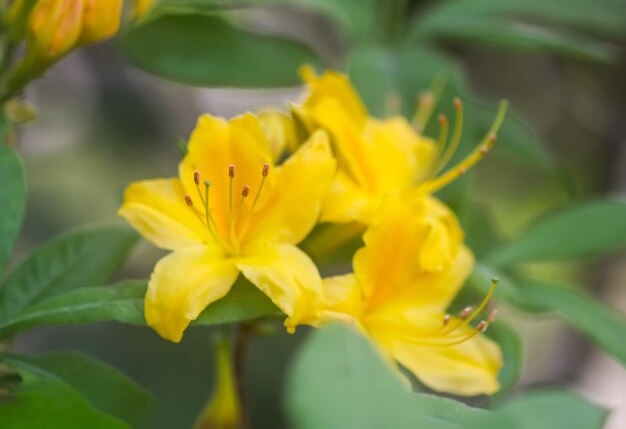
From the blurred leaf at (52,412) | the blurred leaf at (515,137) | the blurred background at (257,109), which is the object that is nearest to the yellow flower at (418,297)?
the blurred leaf at (52,412)

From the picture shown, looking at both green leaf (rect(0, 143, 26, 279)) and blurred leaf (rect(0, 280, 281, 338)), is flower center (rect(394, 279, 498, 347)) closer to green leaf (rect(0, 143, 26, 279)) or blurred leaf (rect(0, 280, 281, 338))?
blurred leaf (rect(0, 280, 281, 338))

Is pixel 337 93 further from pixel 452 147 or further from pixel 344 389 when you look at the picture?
pixel 344 389

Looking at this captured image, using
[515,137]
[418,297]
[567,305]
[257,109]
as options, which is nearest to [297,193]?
[418,297]

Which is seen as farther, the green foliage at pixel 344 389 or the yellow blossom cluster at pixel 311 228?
the yellow blossom cluster at pixel 311 228

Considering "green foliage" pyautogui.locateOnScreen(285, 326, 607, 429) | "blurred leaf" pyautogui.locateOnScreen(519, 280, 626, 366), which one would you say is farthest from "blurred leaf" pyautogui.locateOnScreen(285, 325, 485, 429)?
"blurred leaf" pyautogui.locateOnScreen(519, 280, 626, 366)

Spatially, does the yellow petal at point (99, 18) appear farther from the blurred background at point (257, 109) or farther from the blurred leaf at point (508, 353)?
the blurred background at point (257, 109)
